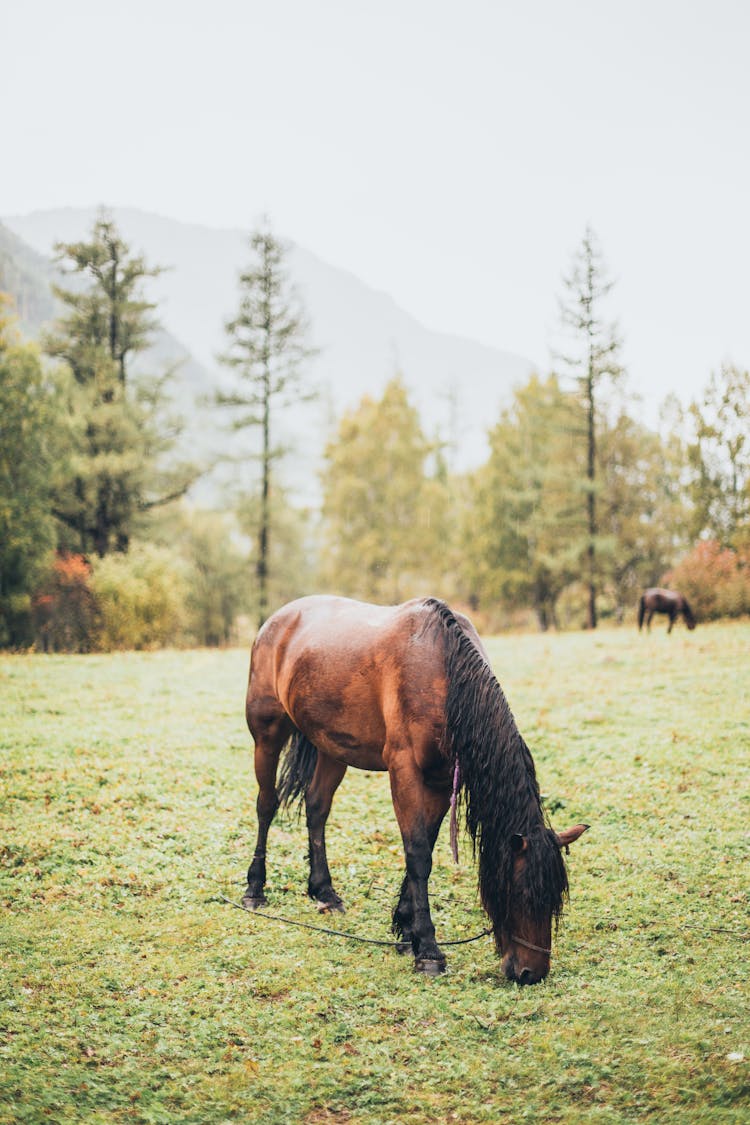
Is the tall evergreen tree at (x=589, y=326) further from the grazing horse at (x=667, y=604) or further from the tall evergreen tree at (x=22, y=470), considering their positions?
the tall evergreen tree at (x=22, y=470)

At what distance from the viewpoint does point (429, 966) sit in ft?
17.2

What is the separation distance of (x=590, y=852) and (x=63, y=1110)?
4773 mm

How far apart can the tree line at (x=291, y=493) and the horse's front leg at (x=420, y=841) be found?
20264 mm

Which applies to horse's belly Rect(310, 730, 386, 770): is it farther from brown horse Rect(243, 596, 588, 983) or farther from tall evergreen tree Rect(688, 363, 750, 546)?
tall evergreen tree Rect(688, 363, 750, 546)

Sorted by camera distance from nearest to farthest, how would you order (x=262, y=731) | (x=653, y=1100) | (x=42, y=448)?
(x=653, y=1100), (x=262, y=731), (x=42, y=448)

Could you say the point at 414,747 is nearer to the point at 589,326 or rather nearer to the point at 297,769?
the point at 297,769

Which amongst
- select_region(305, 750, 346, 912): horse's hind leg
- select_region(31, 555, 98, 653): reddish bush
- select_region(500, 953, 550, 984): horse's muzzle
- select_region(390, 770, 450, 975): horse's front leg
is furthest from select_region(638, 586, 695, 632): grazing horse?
select_region(500, 953, 550, 984): horse's muzzle

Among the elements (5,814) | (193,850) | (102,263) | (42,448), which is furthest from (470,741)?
(102,263)

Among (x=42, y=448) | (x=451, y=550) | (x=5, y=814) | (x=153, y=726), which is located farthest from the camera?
(x=451, y=550)

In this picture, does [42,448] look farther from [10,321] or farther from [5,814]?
[5,814]

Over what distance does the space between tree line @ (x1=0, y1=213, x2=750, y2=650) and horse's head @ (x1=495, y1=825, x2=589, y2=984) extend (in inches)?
832

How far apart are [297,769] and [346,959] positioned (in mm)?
1656

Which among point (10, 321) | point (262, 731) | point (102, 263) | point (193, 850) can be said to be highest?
point (102, 263)

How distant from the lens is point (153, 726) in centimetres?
1192
